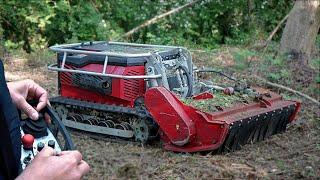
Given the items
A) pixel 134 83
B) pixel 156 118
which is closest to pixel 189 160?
pixel 156 118

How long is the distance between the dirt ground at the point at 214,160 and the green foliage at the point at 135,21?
26.6 feet

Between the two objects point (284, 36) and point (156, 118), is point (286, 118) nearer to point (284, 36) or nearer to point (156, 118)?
point (156, 118)

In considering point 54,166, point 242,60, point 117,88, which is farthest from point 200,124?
point 242,60

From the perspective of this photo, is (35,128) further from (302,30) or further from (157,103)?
(302,30)

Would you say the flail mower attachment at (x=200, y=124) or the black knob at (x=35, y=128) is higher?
the black knob at (x=35, y=128)

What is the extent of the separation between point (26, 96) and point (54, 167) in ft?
2.15

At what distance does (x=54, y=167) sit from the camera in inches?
70.6

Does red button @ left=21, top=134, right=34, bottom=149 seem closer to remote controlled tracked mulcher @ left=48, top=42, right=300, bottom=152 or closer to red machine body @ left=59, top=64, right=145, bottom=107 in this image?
remote controlled tracked mulcher @ left=48, top=42, right=300, bottom=152

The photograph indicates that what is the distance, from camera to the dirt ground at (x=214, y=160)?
5047 mm

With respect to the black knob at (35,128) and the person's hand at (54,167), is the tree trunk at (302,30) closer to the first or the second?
the black knob at (35,128)

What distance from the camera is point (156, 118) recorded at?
5.75 meters

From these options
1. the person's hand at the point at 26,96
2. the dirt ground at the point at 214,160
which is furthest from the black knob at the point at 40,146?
the dirt ground at the point at 214,160

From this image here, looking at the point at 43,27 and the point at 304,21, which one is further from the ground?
the point at 304,21

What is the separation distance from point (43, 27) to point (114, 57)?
31.1 ft
